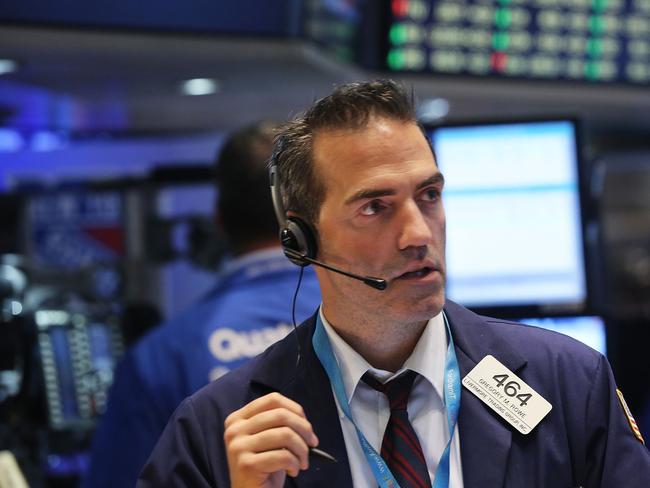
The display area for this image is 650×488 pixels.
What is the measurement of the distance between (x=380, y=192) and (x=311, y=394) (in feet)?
1.04

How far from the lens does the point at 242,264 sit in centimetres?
285

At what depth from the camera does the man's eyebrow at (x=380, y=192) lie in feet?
5.79

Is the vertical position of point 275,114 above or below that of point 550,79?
below

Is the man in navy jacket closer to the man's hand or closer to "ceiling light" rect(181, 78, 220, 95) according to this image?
the man's hand

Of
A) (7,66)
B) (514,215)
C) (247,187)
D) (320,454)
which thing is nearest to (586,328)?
(514,215)

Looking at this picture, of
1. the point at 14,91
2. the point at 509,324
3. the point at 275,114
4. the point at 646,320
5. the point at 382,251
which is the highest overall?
the point at 382,251

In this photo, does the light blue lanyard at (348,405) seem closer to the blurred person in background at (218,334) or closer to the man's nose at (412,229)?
the man's nose at (412,229)

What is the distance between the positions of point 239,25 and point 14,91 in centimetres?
118

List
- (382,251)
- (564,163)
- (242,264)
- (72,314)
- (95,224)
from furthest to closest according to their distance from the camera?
(95,224) → (72,314) → (564,163) → (242,264) → (382,251)

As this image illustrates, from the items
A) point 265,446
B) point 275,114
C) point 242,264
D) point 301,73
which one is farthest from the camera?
point 275,114

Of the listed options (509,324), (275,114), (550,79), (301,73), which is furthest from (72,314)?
(509,324)

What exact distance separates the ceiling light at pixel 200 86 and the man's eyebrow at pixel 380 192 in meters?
2.66

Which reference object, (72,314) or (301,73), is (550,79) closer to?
(301,73)

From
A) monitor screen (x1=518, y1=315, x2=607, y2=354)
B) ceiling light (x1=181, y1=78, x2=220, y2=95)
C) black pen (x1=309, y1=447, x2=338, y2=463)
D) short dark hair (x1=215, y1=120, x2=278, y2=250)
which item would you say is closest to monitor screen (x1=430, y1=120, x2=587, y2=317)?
monitor screen (x1=518, y1=315, x2=607, y2=354)
